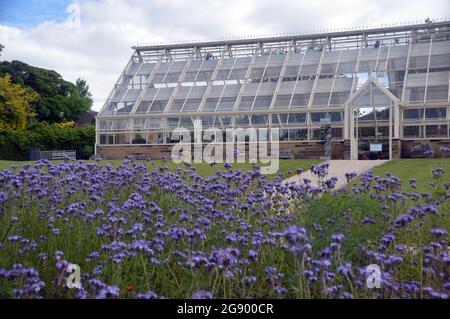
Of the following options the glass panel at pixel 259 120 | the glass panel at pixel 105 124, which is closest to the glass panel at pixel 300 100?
the glass panel at pixel 259 120

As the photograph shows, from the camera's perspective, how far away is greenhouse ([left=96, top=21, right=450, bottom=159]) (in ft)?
79.7

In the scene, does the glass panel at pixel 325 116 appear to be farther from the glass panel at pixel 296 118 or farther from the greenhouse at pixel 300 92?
the glass panel at pixel 296 118

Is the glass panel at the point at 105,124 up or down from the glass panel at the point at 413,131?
up

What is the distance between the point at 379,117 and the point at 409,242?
19.9 metres

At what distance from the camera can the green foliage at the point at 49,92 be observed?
4662cm

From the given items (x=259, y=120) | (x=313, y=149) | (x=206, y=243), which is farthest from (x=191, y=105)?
(x=206, y=243)

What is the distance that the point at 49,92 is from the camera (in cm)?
5000

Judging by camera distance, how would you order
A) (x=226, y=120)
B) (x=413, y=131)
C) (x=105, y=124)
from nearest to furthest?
(x=413, y=131), (x=226, y=120), (x=105, y=124)

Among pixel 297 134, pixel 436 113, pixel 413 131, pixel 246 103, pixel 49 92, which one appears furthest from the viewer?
pixel 49 92

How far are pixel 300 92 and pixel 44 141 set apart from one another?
691 inches

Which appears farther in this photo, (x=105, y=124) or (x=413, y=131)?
(x=105, y=124)

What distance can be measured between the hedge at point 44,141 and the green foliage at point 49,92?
466 inches

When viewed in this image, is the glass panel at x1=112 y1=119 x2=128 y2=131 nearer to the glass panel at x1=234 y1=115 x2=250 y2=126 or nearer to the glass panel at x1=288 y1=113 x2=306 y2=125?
the glass panel at x1=234 y1=115 x2=250 y2=126

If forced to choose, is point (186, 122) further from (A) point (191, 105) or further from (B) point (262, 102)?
(B) point (262, 102)
